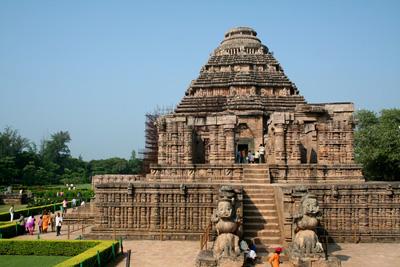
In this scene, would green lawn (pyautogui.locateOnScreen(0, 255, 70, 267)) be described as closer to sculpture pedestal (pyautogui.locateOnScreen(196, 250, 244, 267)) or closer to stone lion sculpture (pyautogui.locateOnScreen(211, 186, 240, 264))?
sculpture pedestal (pyautogui.locateOnScreen(196, 250, 244, 267))

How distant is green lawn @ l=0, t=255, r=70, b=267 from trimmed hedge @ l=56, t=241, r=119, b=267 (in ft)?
4.82

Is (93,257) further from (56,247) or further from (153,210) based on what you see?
(153,210)

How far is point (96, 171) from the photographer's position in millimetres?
83312

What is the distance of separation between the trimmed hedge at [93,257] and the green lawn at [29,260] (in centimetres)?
147

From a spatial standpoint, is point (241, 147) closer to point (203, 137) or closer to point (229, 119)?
point (203, 137)

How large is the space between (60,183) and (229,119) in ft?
171

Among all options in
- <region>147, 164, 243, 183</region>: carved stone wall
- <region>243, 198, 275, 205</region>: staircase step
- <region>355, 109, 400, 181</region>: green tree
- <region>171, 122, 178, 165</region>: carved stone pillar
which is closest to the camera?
<region>243, 198, 275, 205</region>: staircase step

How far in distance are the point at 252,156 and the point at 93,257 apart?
33.9ft

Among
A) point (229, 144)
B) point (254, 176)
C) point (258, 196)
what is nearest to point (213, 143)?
point (229, 144)

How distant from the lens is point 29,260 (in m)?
10.3

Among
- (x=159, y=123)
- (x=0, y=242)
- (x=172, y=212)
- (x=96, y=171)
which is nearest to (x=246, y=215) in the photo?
(x=172, y=212)

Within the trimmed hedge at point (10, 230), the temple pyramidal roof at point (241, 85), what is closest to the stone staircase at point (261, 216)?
the temple pyramidal roof at point (241, 85)

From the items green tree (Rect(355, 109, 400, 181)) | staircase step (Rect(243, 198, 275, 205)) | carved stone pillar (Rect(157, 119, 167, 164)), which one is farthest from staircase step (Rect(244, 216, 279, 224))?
green tree (Rect(355, 109, 400, 181))

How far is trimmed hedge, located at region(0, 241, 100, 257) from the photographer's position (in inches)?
413
